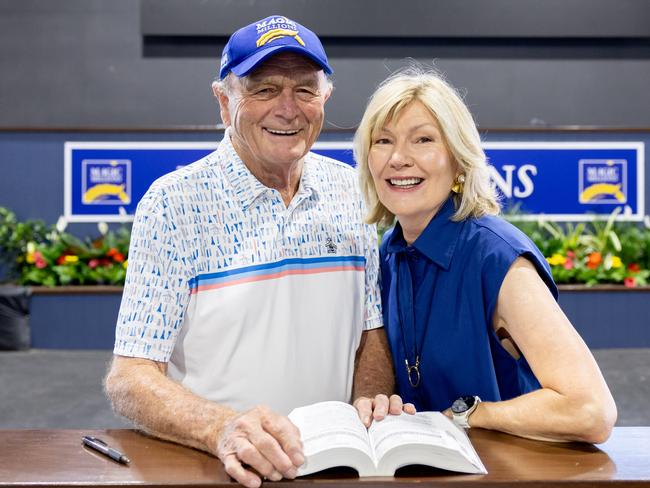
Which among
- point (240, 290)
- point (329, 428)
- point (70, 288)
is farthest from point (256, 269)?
point (70, 288)

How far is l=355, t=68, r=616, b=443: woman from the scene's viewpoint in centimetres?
152

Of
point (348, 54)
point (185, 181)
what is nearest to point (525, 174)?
point (348, 54)

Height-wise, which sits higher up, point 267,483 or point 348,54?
point 348,54

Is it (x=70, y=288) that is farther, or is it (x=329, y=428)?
(x=70, y=288)

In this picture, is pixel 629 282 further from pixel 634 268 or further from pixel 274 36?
pixel 274 36

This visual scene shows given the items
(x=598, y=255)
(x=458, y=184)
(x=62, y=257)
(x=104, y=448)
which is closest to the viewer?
(x=104, y=448)

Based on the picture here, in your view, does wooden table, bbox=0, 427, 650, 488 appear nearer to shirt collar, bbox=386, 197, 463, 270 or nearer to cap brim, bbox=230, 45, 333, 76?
shirt collar, bbox=386, 197, 463, 270

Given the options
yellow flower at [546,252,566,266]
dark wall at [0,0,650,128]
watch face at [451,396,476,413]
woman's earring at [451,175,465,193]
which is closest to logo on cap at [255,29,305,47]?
woman's earring at [451,175,465,193]

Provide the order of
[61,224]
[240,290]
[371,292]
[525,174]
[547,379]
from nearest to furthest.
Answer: [547,379] → [240,290] → [371,292] → [61,224] → [525,174]

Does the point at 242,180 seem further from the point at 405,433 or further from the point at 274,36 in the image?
the point at 405,433

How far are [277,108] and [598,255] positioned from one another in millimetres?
4821

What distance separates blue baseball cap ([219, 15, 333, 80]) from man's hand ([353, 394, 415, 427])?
29.3 inches

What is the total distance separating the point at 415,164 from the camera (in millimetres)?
1788

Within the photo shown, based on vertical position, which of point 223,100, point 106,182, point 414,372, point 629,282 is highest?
point 106,182
